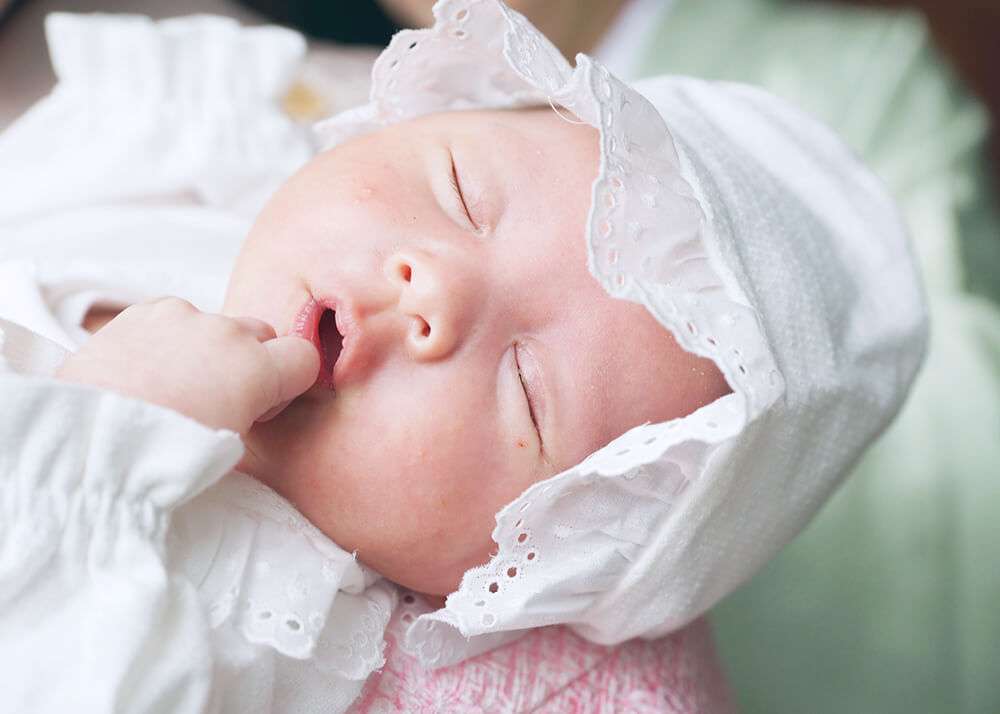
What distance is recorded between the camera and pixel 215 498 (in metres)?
0.81

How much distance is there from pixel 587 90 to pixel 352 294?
0.24m

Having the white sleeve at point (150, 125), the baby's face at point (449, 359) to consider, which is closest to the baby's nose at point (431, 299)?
the baby's face at point (449, 359)

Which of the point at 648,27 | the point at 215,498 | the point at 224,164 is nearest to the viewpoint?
the point at 215,498

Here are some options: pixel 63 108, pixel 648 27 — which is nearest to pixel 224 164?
pixel 63 108

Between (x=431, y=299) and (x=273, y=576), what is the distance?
0.80ft

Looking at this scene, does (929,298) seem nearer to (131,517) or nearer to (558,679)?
(558,679)

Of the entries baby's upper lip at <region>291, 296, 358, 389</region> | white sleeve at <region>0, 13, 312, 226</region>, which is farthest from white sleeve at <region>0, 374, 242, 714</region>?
white sleeve at <region>0, 13, 312, 226</region>

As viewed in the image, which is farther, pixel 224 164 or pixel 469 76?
pixel 224 164

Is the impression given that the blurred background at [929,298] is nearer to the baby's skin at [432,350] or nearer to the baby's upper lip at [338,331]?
the baby's skin at [432,350]

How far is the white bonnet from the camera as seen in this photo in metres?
0.77

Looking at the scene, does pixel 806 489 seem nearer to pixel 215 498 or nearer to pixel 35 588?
pixel 215 498

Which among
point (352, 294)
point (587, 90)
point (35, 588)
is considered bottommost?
point (35, 588)

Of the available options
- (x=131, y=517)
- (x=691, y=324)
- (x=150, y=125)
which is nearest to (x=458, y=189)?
(x=691, y=324)

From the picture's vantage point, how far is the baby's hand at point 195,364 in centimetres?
73
